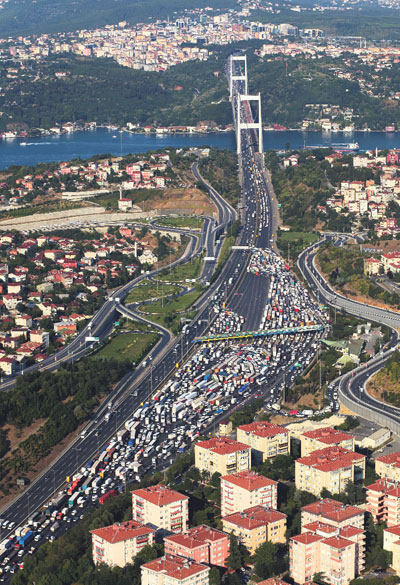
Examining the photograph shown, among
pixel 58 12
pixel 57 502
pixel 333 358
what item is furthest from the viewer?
pixel 58 12

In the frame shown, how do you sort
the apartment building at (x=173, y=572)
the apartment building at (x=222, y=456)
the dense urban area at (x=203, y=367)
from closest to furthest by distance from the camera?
1. the apartment building at (x=173, y=572)
2. the dense urban area at (x=203, y=367)
3. the apartment building at (x=222, y=456)

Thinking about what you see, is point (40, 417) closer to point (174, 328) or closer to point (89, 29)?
point (174, 328)

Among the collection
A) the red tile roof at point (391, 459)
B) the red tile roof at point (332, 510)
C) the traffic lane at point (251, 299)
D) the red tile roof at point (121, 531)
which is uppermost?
the red tile roof at point (332, 510)

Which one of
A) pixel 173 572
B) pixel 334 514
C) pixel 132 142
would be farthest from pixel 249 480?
pixel 132 142

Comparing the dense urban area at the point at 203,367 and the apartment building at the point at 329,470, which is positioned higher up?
the apartment building at the point at 329,470

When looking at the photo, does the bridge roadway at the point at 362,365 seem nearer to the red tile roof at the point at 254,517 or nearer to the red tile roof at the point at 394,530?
the red tile roof at the point at 394,530

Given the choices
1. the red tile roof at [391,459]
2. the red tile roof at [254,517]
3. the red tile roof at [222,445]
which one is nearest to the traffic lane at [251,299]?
the red tile roof at [222,445]

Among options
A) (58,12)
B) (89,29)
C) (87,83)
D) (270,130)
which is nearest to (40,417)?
(270,130)
